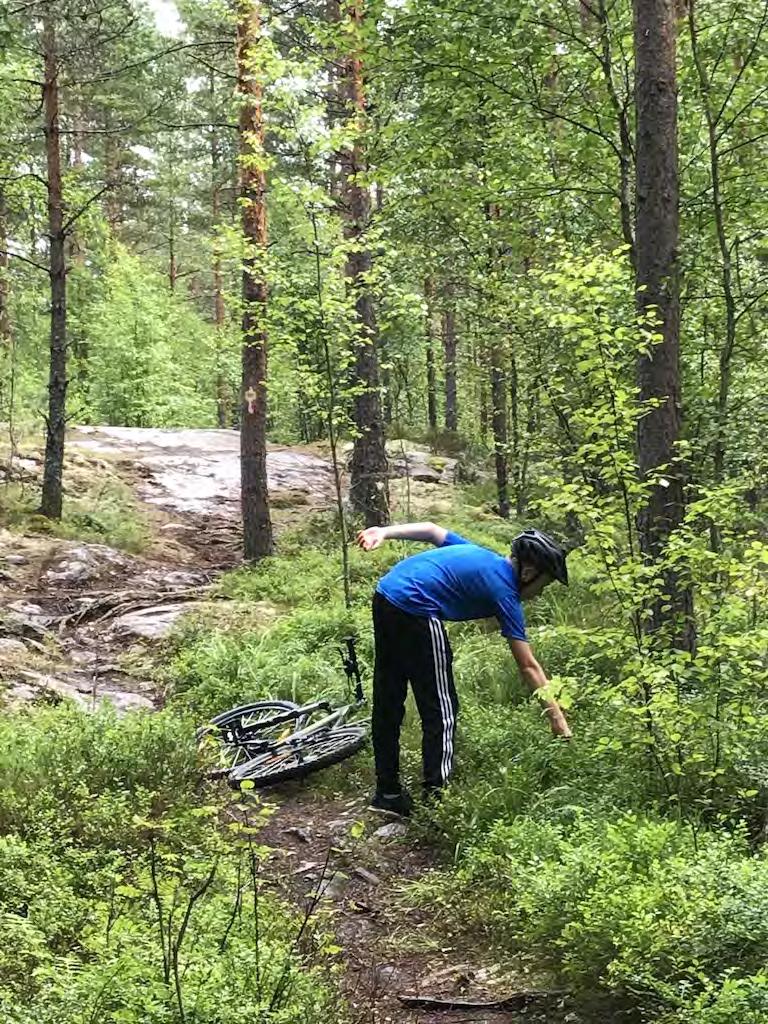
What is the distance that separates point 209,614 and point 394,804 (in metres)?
5.35

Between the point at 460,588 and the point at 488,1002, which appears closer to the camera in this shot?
the point at 488,1002

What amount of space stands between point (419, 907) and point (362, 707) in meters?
2.82

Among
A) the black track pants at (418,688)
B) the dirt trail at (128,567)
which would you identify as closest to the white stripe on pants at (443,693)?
the black track pants at (418,688)

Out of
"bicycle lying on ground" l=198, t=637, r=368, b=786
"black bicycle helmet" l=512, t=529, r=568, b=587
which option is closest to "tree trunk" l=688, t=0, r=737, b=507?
"black bicycle helmet" l=512, t=529, r=568, b=587

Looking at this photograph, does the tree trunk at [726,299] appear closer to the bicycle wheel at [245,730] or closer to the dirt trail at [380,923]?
the dirt trail at [380,923]

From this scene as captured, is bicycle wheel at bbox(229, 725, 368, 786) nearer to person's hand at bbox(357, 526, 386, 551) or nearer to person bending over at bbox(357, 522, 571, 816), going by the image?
person bending over at bbox(357, 522, 571, 816)

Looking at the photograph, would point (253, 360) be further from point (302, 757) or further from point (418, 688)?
point (418, 688)

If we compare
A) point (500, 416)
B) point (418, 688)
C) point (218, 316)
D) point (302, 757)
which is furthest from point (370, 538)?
point (218, 316)

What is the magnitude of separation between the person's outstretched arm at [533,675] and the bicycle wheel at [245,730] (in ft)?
6.90

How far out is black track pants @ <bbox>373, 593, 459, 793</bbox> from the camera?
5145mm

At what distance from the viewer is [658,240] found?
227 inches

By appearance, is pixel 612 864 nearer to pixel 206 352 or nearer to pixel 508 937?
pixel 508 937

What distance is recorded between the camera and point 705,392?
21.9 ft

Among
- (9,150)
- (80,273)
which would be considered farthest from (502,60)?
(80,273)
